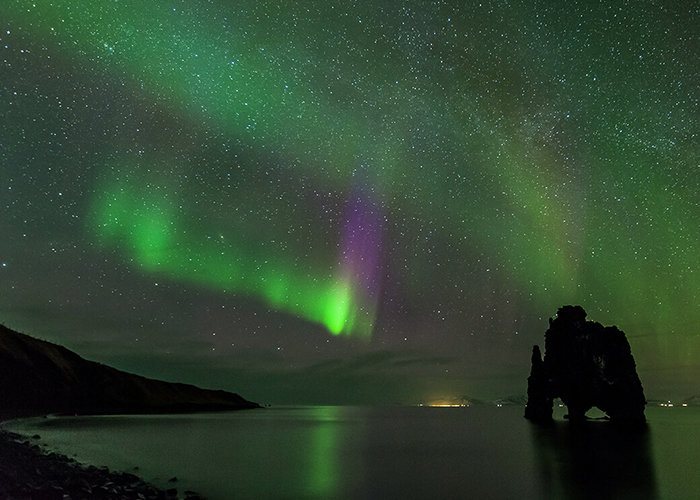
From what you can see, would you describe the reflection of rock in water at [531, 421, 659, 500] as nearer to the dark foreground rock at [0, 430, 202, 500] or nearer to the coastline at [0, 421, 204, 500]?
the coastline at [0, 421, 204, 500]

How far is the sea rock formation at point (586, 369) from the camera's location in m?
116

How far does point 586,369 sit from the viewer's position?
12062 centimetres

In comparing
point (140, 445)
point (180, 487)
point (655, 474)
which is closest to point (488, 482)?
point (655, 474)

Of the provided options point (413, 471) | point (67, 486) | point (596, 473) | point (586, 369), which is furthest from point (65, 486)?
point (586, 369)

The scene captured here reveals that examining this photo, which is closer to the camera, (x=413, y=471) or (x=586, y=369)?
(x=413, y=471)

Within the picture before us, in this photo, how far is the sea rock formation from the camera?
382 feet

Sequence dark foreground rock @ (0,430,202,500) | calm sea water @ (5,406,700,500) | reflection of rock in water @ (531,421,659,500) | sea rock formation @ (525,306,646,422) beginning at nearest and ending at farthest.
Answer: dark foreground rock @ (0,430,202,500)
reflection of rock in water @ (531,421,659,500)
calm sea water @ (5,406,700,500)
sea rock formation @ (525,306,646,422)

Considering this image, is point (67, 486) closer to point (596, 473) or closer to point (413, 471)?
point (413, 471)

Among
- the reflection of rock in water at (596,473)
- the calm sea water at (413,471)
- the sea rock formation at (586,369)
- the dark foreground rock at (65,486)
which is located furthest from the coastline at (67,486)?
the sea rock formation at (586,369)

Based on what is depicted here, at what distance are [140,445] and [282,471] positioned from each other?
30284 millimetres

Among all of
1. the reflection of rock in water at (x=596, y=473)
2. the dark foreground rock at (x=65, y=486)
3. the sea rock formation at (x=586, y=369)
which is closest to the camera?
the dark foreground rock at (x=65, y=486)

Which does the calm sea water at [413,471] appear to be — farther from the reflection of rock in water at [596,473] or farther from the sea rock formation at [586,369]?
the sea rock formation at [586,369]

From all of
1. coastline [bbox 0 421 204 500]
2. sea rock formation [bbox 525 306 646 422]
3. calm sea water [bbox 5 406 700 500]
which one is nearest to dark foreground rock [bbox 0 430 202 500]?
coastline [bbox 0 421 204 500]

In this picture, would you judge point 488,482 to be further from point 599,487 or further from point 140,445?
point 140,445
